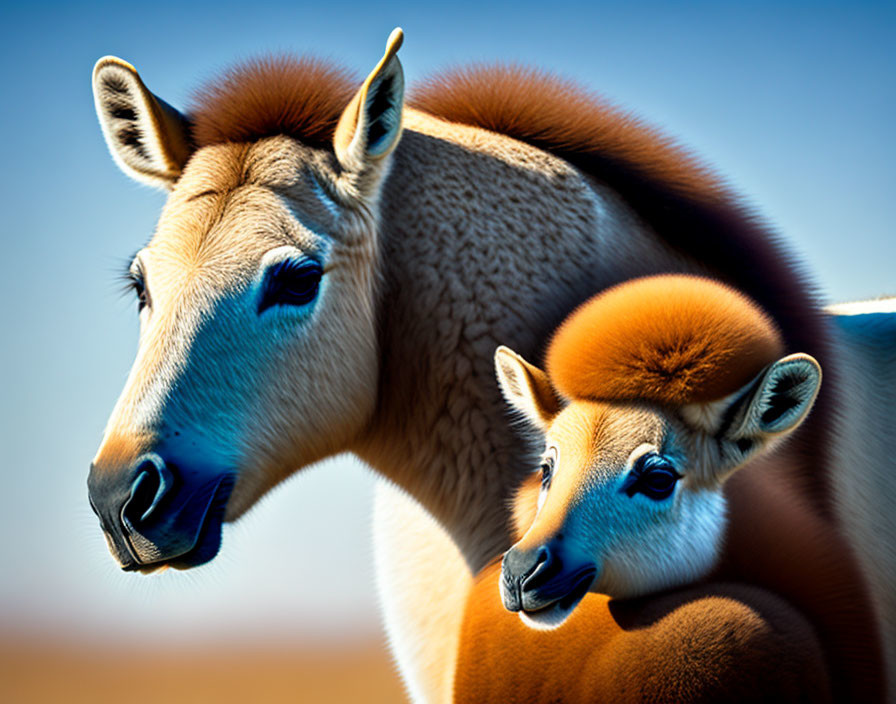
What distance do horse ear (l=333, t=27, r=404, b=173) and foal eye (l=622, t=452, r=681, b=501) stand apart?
3.75 ft

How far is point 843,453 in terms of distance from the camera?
9.39 feet

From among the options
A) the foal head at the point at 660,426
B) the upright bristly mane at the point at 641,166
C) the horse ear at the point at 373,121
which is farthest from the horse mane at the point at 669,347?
the horse ear at the point at 373,121

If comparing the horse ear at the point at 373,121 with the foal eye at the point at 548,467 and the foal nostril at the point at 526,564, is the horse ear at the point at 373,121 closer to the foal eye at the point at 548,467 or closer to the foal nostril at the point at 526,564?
the foal eye at the point at 548,467

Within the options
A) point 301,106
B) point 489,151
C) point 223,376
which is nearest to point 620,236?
point 489,151

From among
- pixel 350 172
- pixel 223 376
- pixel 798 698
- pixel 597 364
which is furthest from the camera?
pixel 350 172

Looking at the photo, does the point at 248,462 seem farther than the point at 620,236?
No

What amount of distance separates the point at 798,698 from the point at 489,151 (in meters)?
1.81

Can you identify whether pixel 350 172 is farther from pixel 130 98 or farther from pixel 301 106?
pixel 130 98

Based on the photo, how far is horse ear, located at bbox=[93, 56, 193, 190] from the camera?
2914mm

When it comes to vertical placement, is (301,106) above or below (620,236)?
above

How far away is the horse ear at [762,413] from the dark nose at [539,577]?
44 cm

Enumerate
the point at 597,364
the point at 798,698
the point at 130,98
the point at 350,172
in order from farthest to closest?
the point at 130,98 < the point at 350,172 < the point at 597,364 < the point at 798,698

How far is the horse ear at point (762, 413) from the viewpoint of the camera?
2.16 meters

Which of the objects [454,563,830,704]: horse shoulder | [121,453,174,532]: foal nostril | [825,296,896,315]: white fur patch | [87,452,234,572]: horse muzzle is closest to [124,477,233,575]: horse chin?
[87,452,234,572]: horse muzzle
